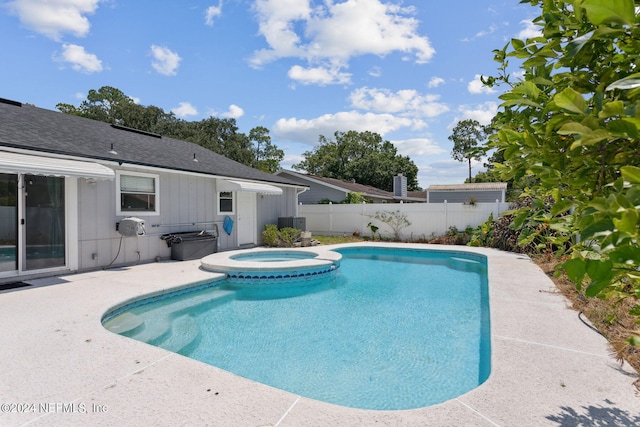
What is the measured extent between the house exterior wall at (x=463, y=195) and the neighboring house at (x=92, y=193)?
2287 centimetres

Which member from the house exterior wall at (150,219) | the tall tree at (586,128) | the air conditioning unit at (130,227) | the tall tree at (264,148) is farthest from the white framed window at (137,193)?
the tall tree at (264,148)

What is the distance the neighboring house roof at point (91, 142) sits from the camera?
1032cm

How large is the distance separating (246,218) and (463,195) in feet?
81.6

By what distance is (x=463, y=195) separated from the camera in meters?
34.6

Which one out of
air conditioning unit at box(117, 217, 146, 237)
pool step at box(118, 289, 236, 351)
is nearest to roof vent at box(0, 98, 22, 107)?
air conditioning unit at box(117, 217, 146, 237)

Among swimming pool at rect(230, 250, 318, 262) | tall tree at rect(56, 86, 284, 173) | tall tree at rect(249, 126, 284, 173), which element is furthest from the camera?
tall tree at rect(249, 126, 284, 173)

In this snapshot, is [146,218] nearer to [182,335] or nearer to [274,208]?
[182,335]

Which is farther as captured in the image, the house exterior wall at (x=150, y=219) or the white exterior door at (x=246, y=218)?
the white exterior door at (x=246, y=218)

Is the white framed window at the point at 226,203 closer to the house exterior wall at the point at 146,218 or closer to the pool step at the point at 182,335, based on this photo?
the house exterior wall at the point at 146,218

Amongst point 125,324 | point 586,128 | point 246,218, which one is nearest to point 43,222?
point 125,324

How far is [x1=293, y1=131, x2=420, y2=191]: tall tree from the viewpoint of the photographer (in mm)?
53031

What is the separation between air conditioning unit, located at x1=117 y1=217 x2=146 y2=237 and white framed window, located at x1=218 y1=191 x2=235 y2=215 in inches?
197

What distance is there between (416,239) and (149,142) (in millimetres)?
16034

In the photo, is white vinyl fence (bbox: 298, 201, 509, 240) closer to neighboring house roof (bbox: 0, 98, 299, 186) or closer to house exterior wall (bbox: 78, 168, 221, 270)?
neighboring house roof (bbox: 0, 98, 299, 186)
